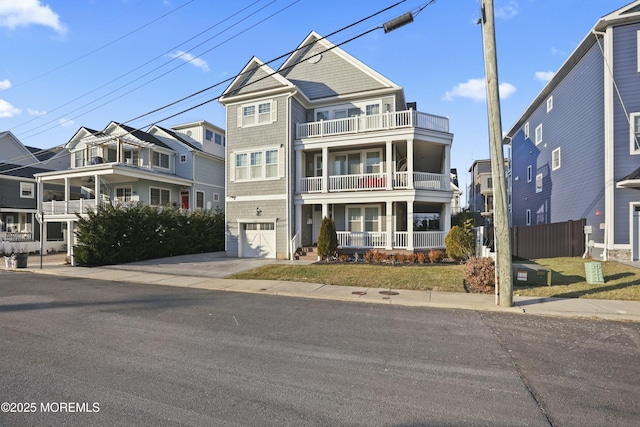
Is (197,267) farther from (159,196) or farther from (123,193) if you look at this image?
(123,193)

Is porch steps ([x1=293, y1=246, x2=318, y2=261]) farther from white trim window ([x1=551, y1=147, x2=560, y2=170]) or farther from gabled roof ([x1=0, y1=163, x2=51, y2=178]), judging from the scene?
gabled roof ([x1=0, y1=163, x2=51, y2=178])

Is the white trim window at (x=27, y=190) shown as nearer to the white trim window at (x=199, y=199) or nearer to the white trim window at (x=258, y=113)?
the white trim window at (x=199, y=199)

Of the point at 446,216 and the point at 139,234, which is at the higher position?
the point at 446,216

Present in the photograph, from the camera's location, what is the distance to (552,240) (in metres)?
16.2

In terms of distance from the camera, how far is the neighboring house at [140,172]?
2291 cm

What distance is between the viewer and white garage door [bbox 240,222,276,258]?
59.8 ft

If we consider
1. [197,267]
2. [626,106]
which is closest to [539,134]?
[626,106]

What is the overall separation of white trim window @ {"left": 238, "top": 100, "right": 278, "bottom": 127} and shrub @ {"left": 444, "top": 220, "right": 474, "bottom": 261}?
1123cm

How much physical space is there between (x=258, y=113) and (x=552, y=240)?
17.1 meters

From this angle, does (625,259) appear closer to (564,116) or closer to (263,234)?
(564,116)

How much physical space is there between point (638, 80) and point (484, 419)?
18.0 m

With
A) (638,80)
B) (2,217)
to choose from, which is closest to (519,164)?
(638,80)

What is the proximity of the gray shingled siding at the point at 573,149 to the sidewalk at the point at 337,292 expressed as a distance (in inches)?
381

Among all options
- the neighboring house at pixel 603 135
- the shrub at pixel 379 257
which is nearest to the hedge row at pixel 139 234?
the shrub at pixel 379 257
